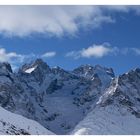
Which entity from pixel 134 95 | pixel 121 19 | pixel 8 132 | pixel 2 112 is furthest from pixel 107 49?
pixel 134 95

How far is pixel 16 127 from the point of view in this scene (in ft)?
72.6

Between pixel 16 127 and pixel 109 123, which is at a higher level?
pixel 109 123

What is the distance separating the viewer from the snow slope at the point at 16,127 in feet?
66.3

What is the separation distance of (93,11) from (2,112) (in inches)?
297

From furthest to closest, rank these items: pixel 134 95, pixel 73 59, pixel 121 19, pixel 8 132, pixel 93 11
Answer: pixel 134 95 < pixel 73 59 < pixel 93 11 < pixel 121 19 < pixel 8 132

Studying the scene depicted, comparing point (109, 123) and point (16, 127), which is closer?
point (16, 127)

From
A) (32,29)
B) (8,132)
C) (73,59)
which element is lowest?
(8,132)

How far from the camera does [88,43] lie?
2350 cm

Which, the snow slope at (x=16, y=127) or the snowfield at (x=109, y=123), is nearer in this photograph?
the snow slope at (x=16, y=127)

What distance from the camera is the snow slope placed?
2020 centimetres

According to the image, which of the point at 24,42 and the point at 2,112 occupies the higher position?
the point at 24,42

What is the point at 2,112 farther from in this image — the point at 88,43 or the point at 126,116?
the point at 126,116

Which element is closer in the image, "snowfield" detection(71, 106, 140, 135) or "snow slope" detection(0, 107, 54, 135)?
"snow slope" detection(0, 107, 54, 135)

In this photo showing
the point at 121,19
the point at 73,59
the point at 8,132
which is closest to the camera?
the point at 8,132
